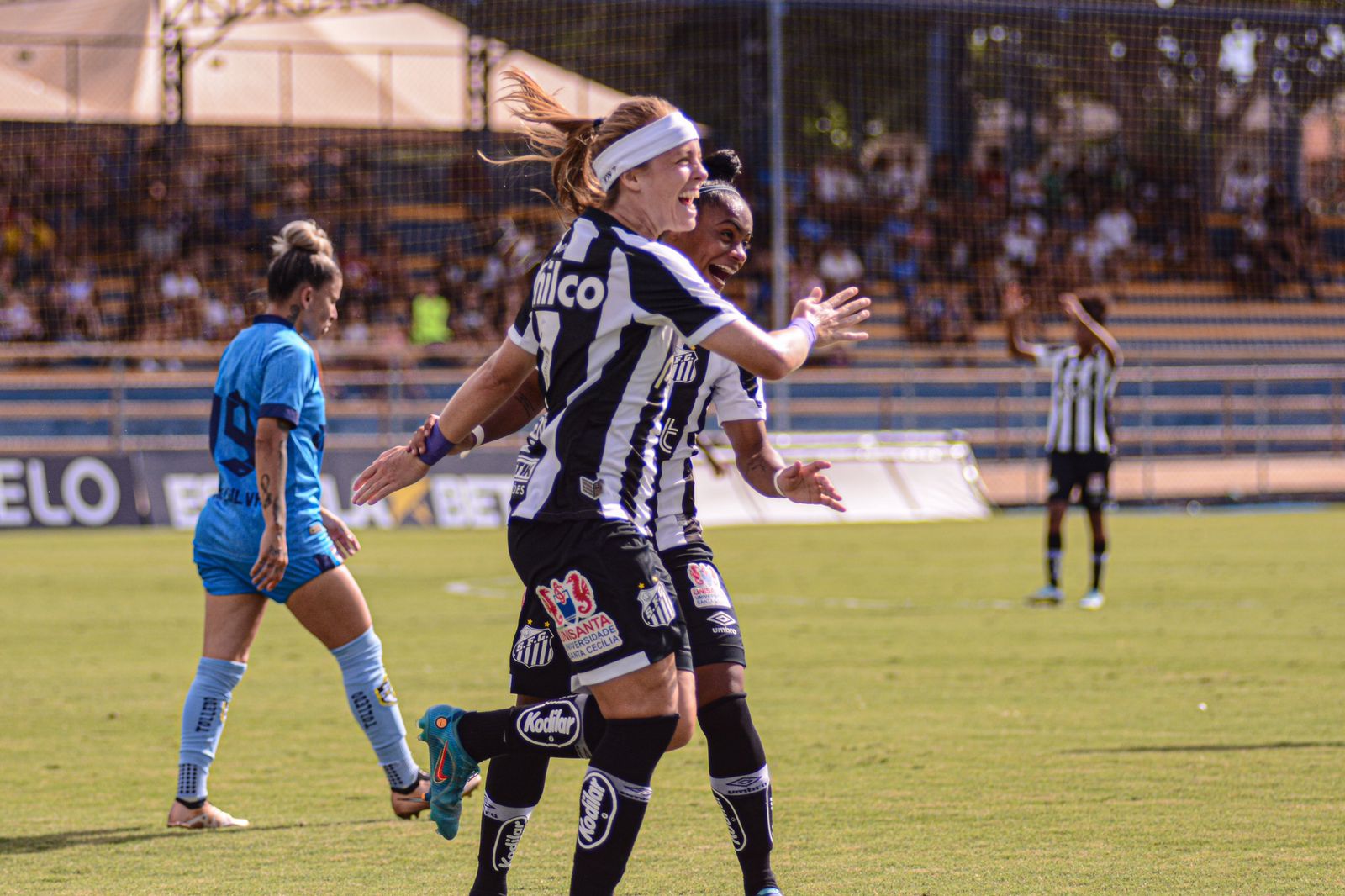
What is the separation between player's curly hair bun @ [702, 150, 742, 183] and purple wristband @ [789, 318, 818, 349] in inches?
36.9

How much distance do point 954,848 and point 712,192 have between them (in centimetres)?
219

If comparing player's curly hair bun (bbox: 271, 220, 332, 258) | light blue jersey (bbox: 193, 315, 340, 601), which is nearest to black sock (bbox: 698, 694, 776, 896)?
light blue jersey (bbox: 193, 315, 340, 601)

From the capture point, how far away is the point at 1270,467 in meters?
25.9

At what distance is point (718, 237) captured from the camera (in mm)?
5094

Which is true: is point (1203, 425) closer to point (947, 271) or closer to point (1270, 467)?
point (1270, 467)

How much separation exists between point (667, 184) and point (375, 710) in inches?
106

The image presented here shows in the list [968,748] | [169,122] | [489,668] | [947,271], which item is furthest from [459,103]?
[968,748]

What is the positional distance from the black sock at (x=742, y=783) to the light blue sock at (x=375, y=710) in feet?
5.83

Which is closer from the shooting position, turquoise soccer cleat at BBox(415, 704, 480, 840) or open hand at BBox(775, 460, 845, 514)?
open hand at BBox(775, 460, 845, 514)

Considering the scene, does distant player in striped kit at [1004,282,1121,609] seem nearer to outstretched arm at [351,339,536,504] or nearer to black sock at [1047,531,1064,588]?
black sock at [1047,531,1064,588]

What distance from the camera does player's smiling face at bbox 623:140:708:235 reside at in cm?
429

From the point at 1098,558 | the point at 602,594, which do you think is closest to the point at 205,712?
the point at 602,594

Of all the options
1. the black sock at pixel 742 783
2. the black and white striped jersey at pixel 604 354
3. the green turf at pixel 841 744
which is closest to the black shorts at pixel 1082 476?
the green turf at pixel 841 744

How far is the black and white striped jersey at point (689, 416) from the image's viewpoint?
4801 mm
